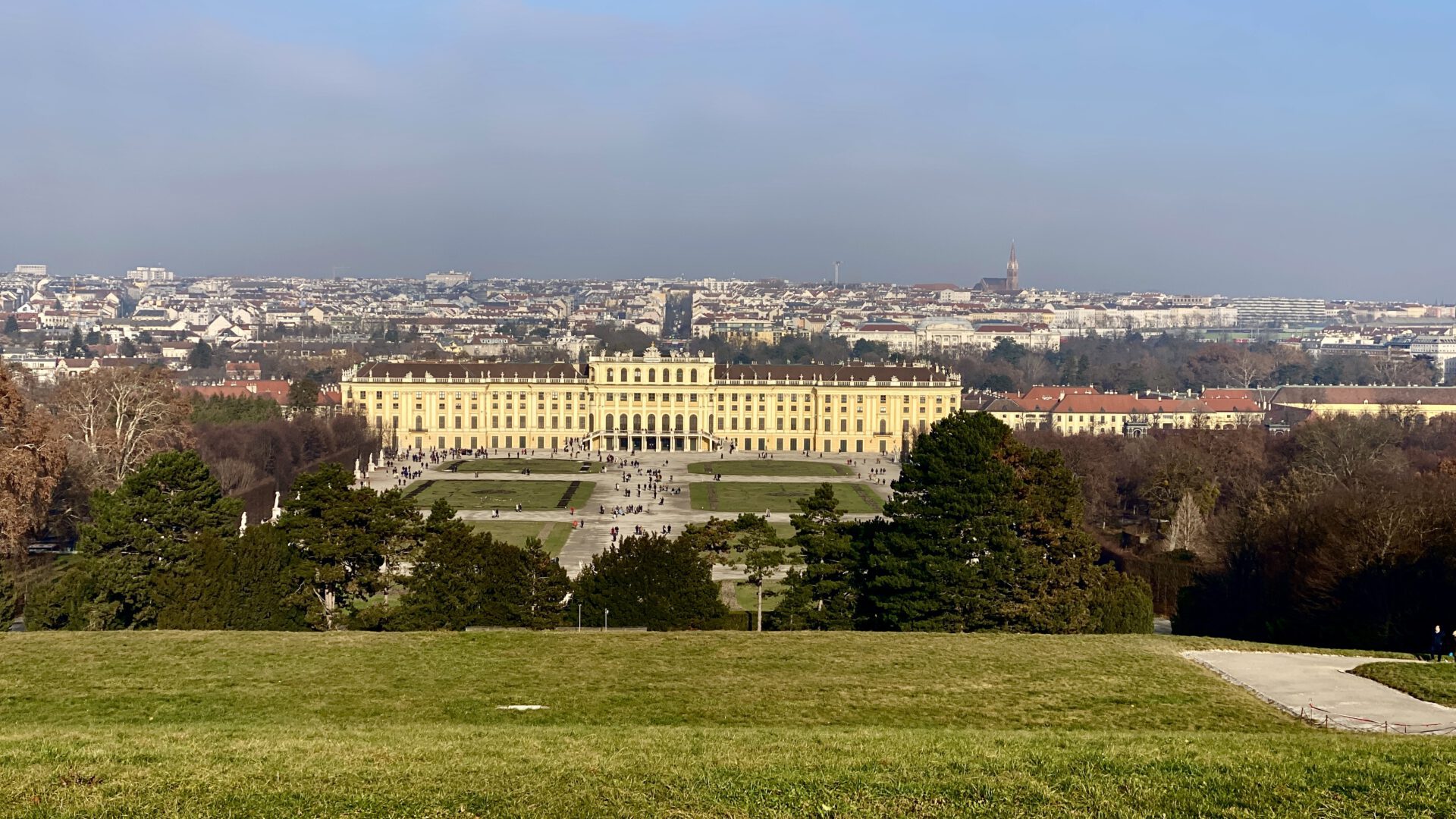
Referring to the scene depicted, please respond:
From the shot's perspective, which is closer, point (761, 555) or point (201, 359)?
point (761, 555)

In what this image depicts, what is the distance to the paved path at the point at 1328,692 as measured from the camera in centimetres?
1535

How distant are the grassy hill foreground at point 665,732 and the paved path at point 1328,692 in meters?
0.42

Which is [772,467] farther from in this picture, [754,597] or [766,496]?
[754,597]

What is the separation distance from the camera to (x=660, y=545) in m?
27.5

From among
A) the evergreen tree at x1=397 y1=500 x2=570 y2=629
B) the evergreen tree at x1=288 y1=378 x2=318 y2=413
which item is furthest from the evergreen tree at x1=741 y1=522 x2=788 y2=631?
the evergreen tree at x1=288 y1=378 x2=318 y2=413

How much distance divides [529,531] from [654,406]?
41.5m

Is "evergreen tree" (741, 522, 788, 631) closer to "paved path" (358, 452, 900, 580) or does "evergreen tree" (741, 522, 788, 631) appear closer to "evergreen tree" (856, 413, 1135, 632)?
"evergreen tree" (856, 413, 1135, 632)

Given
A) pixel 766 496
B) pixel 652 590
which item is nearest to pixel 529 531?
pixel 766 496

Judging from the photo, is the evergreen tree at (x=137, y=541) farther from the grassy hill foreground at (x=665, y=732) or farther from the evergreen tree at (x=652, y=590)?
the evergreen tree at (x=652, y=590)

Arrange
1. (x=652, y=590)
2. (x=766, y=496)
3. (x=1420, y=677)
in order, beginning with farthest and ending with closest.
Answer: (x=766, y=496)
(x=652, y=590)
(x=1420, y=677)

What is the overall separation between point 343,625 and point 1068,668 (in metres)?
12.9

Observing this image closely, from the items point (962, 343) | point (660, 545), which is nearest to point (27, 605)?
point (660, 545)

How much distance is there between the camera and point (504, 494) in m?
62.1

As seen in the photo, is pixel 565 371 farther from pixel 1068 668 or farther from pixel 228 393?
pixel 1068 668
